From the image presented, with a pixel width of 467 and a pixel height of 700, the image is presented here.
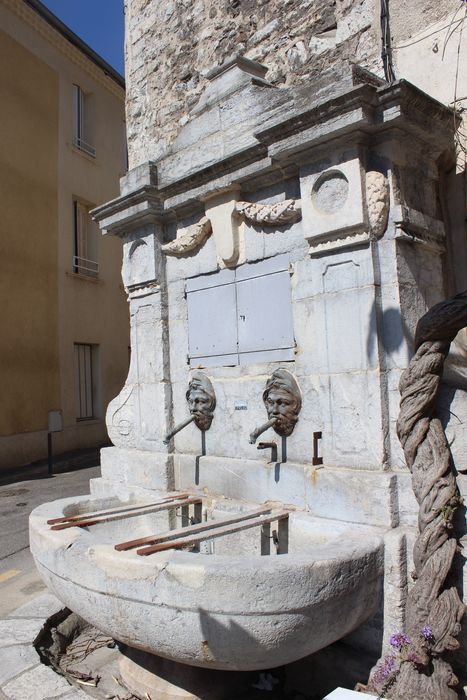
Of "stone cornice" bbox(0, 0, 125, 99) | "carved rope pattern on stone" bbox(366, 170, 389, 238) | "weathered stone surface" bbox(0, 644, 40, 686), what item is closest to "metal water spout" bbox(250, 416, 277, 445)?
"carved rope pattern on stone" bbox(366, 170, 389, 238)

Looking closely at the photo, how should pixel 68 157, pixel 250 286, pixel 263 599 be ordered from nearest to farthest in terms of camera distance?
pixel 263 599, pixel 250 286, pixel 68 157

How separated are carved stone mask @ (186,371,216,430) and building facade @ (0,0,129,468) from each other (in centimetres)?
775

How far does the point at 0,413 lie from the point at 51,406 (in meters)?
1.30

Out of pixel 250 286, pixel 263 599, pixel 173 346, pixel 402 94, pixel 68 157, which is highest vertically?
pixel 68 157

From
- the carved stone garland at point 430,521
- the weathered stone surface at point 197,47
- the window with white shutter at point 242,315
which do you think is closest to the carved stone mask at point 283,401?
the window with white shutter at point 242,315

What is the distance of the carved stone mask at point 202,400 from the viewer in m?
3.71

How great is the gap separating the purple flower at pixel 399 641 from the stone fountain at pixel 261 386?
0.17 meters

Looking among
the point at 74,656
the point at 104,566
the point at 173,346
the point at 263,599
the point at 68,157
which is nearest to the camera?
the point at 263,599

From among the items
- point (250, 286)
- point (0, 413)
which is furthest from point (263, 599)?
point (0, 413)

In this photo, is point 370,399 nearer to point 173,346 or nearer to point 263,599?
point 263,599

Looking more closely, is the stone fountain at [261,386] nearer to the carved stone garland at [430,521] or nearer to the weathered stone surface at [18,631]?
the carved stone garland at [430,521]

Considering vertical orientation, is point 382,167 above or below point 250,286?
above

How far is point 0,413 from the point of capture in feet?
34.3

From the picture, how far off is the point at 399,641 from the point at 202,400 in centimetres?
185
